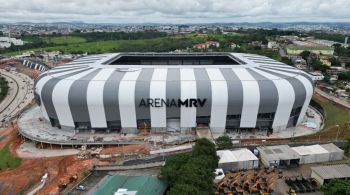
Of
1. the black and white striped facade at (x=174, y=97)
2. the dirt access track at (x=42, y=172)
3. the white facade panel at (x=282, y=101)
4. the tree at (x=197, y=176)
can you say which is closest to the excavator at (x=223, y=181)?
the tree at (x=197, y=176)

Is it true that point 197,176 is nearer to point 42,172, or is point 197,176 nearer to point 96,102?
point 42,172

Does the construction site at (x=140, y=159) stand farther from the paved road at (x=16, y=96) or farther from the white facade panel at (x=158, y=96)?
the paved road at (x=16, y=96)

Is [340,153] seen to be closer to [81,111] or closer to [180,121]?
[180,121]

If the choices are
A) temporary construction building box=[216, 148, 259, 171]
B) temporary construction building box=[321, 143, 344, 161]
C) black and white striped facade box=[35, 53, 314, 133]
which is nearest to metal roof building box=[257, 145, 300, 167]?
temporary construction building box=[216, 148, 259, 171]

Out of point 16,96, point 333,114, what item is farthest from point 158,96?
point 16,96

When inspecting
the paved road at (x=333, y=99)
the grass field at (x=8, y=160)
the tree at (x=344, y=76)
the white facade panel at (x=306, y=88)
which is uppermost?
the white facade panel at (x=306, y=88)

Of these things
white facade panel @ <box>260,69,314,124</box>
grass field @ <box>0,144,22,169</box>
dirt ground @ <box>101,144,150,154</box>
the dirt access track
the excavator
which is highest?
white facade panel @ <box>260,69,314,124</box>

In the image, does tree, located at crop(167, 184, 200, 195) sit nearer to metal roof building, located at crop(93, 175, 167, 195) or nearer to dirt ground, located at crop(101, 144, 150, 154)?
metal roof building, located at crop(93, 175, 167, 195)
